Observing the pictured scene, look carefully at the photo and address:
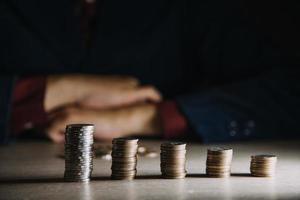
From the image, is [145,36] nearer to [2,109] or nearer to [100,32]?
[100,32]

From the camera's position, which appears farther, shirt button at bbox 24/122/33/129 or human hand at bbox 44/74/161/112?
human hand at bbox 44/74/161/112

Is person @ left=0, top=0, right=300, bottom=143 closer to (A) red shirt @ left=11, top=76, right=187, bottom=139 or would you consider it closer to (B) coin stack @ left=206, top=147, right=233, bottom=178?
(A) red shirt @ left=11, top=76, right=187, bottom=139

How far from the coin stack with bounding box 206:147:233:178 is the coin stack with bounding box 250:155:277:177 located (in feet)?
0.22

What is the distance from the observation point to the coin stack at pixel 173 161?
5.51ft

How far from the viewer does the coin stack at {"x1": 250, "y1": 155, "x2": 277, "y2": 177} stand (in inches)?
67.1

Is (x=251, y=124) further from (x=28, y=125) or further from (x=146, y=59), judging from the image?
(x=28, y=125)

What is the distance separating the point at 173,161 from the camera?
5.52ft

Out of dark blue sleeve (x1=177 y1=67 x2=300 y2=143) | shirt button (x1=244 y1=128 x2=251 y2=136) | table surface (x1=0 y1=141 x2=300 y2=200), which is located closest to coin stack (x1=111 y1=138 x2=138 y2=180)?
table surface (x1=0 y1=141 x2=300 y2=200)

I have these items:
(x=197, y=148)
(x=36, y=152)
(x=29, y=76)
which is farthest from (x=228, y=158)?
(x=29, y=76)

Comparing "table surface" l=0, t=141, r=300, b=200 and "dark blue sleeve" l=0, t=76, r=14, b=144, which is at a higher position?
"dark blue sleeve" l=0, t=76, r=14, b=144

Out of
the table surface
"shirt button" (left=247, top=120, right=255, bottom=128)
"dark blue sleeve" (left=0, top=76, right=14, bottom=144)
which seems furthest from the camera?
"shirt button" (left=247, top=120, right=255, bottom=128)

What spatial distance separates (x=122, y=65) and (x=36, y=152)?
0.94 m

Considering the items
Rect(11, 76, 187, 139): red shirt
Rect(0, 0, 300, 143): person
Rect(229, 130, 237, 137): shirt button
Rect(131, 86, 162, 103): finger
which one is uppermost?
Rect(0, 0, 300, 143): person

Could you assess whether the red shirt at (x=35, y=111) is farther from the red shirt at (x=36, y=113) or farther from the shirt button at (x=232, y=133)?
the shirt button at (x=232, y=133)
